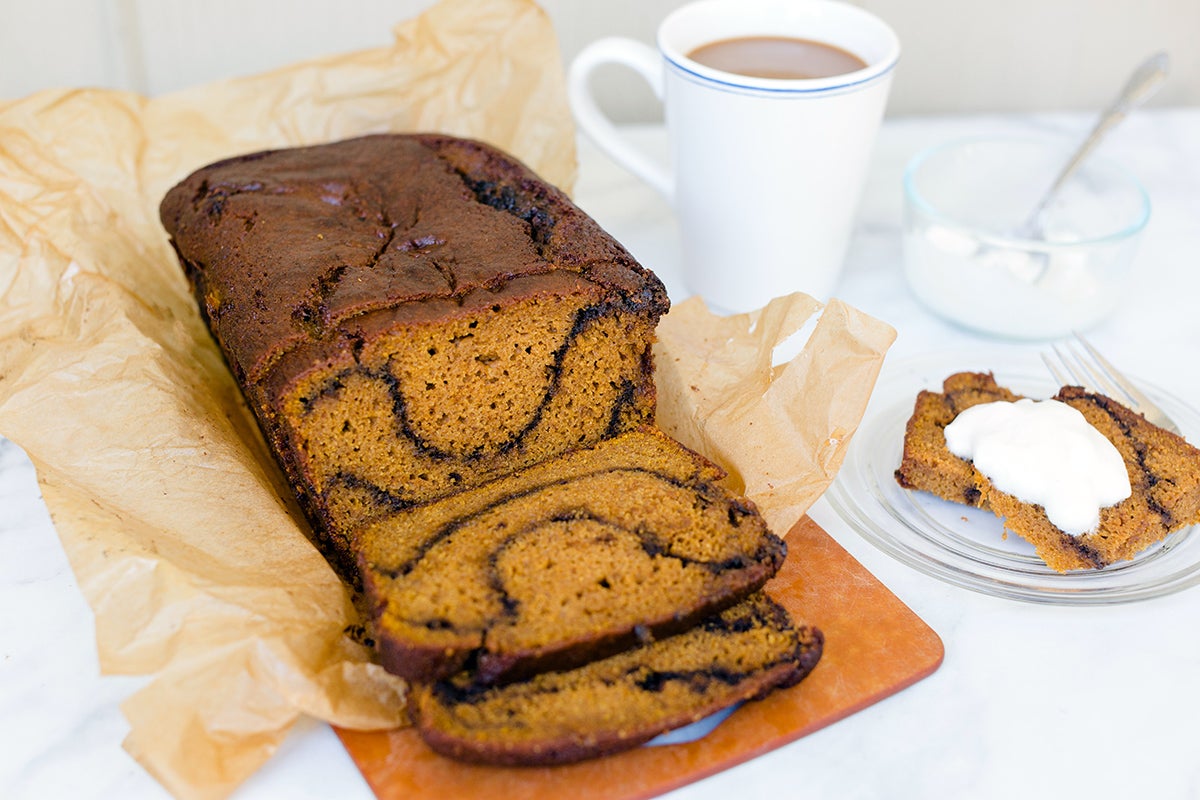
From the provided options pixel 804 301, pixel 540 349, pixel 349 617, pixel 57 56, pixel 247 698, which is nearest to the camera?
pixel 247 698

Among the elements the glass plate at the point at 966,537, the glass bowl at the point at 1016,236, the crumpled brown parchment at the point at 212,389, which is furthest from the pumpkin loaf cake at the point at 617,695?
the glass bowl at the point at 1016,236

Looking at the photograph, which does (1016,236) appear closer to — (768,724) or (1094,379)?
(1094,379)

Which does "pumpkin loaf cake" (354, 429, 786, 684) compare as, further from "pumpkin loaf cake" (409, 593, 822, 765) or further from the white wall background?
the white wall background

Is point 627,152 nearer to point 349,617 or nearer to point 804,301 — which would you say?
point 804,301

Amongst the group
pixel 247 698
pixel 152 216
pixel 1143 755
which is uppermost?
Result: pixel 152 216

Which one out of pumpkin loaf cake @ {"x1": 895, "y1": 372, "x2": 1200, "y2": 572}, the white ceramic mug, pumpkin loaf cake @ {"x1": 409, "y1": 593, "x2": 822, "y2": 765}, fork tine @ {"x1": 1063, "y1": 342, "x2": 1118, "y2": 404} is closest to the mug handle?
the white ceramic mug

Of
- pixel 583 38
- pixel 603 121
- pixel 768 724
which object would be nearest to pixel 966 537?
pixel 768 724

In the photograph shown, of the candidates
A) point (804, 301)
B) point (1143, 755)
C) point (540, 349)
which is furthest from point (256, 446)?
point (1143, 755)
